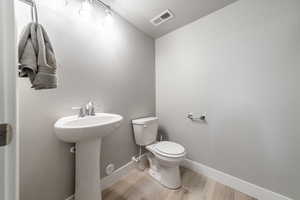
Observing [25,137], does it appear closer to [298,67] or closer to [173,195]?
[173,195]

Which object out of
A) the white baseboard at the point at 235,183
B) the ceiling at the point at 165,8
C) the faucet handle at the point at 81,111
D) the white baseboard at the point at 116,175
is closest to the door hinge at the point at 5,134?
the faucet handle at the point at 81,111

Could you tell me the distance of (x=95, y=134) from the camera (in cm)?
87

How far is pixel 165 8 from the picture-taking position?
1440 millimetres

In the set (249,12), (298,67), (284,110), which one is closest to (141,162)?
(284,110)

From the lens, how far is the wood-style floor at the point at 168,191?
50.2 inches

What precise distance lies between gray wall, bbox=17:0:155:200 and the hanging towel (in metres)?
0.32

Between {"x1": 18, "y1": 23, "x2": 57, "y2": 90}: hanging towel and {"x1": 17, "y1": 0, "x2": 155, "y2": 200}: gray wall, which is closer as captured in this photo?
{"x1": 18, "y1": 23, "x2": 57, "y2": 90}: hanging towel

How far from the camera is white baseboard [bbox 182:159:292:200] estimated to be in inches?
47.1

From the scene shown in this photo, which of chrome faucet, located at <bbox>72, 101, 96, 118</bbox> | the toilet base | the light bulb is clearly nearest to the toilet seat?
the toilet base

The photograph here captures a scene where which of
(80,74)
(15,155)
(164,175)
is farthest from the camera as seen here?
(164,175)

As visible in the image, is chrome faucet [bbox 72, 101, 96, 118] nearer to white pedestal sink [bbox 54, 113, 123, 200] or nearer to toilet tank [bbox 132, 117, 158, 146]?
white pedestal sink [bbox 54, 113, 123, 200]

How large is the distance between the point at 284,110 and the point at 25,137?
219cm

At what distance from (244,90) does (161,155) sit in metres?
1.18

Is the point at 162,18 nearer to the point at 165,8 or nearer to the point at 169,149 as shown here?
the point at 165,8
